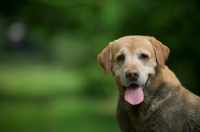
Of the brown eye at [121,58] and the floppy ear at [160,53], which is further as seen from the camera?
the brown eye at [121,58]

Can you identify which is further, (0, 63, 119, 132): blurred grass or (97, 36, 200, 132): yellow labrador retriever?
(0, 63, 119, 132): blurred grass

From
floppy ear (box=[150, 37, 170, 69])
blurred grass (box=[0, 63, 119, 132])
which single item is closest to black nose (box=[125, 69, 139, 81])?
floppy ear (box=[150, 37, 170, 69])

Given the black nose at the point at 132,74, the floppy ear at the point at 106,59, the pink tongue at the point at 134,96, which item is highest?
the floppy ear at the point at 106,59

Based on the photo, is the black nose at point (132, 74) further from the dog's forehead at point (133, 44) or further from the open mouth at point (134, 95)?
the dog's forehead at point (133, 44)

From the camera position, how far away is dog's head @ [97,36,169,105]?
1077 centimetres

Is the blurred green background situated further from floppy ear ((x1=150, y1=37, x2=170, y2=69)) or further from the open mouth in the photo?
the open mouth

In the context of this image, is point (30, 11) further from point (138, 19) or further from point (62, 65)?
point (62, 65)

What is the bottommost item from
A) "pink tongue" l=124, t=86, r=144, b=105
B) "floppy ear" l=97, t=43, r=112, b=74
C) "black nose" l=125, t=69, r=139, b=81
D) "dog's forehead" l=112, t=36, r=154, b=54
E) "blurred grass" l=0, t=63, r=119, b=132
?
"blurred grass" l=0, t=63, r=119, b=132

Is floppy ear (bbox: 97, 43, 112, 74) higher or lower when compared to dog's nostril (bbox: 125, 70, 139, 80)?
higher

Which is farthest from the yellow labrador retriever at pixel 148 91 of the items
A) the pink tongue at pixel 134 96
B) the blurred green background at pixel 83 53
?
the blurred green background at pixel 83 53

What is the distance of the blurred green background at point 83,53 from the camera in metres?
19.2

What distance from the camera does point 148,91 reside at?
11.1 m

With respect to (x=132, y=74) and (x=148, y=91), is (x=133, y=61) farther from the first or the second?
(x=148, y=91)

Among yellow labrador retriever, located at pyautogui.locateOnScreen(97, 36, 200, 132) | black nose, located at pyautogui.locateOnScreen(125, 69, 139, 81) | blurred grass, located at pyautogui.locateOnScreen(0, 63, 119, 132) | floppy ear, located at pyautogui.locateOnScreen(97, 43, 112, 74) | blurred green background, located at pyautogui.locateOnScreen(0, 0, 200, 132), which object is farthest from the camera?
blurred grass, located at pyautogui.locateOnScreen(0, 63, 119, 132)
